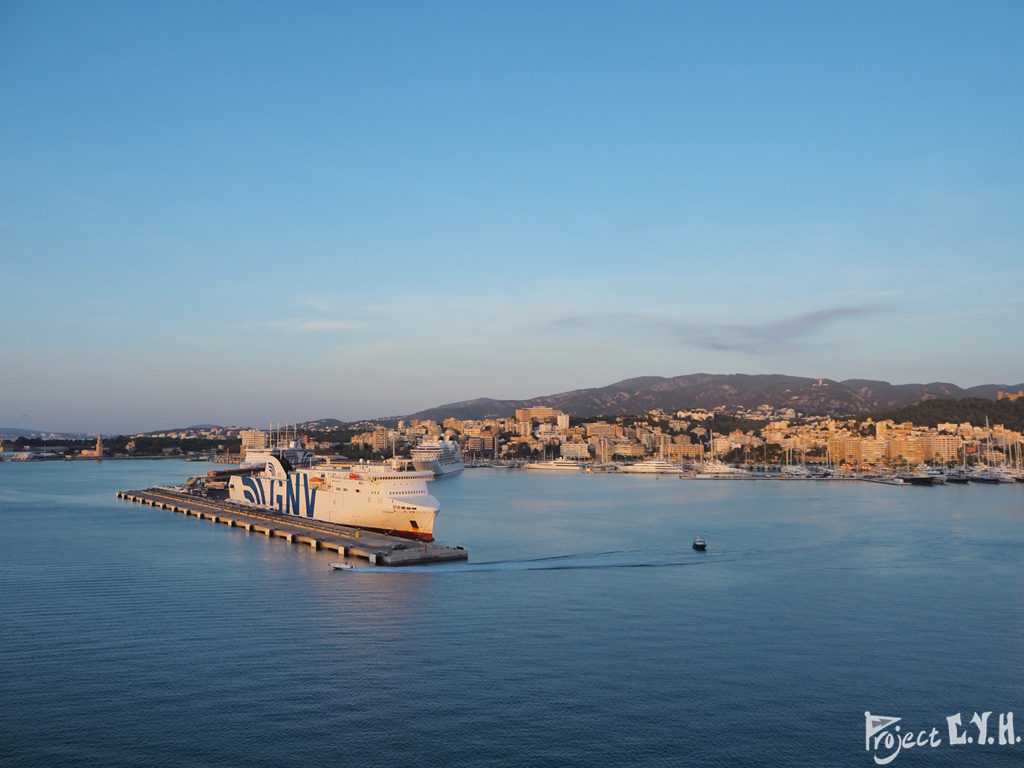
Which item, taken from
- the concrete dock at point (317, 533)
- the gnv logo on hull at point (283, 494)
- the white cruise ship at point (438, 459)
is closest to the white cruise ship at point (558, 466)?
the white cruise ship at point (438, 459)

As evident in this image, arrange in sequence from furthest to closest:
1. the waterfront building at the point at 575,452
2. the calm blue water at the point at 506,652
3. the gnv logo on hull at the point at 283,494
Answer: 1. the waterfront building at the point at 575,452
2. the gnv logo on hull at the point at 283,494
3. the calm blue water at the point at 506,652

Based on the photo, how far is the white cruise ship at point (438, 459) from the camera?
9462 cm

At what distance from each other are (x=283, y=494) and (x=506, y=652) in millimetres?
28407

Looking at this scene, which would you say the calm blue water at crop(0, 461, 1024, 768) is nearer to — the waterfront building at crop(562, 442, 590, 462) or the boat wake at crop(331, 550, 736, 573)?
the boat wake at crop(331, 550, 736, 573)

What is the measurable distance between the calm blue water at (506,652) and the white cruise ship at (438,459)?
61.6 m

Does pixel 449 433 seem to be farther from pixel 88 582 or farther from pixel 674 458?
pixel 88 582

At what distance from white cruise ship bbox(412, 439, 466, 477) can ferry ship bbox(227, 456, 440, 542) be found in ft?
155

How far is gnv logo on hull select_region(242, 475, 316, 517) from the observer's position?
39562 mm

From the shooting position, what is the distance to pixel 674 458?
140m

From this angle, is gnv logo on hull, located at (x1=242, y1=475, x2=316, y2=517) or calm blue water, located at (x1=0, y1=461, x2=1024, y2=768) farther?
gnv logo on hull, located at (x1=242, y1=475, x2=316, y2=517)

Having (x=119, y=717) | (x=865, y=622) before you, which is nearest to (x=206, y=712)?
(x=119, y=717)

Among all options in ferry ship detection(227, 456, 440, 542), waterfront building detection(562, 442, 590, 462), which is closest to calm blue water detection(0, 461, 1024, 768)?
ferry ship detection(227, 456, 440, 542)

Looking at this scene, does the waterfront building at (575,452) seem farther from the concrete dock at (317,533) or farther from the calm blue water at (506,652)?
the calm blue water at (506,652)

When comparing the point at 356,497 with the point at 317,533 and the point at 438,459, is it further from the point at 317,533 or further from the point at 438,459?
the point at 438,459
